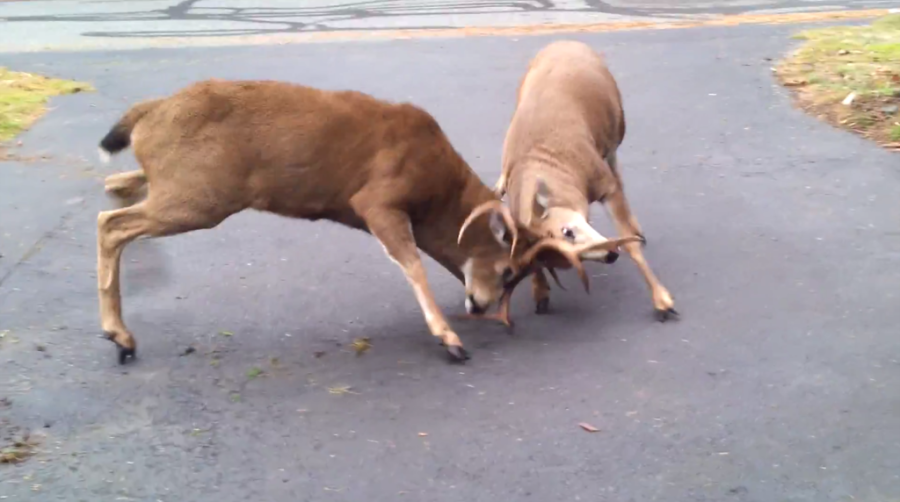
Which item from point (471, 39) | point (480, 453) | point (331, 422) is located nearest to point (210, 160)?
point (331, 422)

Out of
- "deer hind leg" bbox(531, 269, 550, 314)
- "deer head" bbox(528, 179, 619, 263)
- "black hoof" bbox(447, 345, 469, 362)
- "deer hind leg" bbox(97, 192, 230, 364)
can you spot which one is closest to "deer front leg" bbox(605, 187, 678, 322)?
"deer head" bbox(528, 179, 619, 263)

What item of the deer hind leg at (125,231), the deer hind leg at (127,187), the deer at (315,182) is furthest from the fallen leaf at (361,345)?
the deer hind leg at (127,187)

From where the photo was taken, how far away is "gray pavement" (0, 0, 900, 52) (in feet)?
53.2

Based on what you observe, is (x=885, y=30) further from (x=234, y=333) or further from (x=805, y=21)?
(x=234, y=333)

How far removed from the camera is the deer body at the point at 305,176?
5.84m

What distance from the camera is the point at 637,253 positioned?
6.61 m

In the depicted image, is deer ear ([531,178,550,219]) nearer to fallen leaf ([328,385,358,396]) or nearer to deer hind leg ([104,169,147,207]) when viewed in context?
fallen leaf ([328,385,358,396])

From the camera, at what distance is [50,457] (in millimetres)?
4848

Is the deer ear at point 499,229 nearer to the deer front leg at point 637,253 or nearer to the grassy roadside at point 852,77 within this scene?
the deer front leg at point 637,253

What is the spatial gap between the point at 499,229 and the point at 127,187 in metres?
2.24

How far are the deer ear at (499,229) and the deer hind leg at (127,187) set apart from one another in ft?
6.86

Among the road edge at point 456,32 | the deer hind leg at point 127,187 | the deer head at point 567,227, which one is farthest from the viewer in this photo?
the road edge at point 456,32

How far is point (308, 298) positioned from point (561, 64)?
2505mm

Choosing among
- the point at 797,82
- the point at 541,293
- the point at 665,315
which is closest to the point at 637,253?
the point at 665,315
